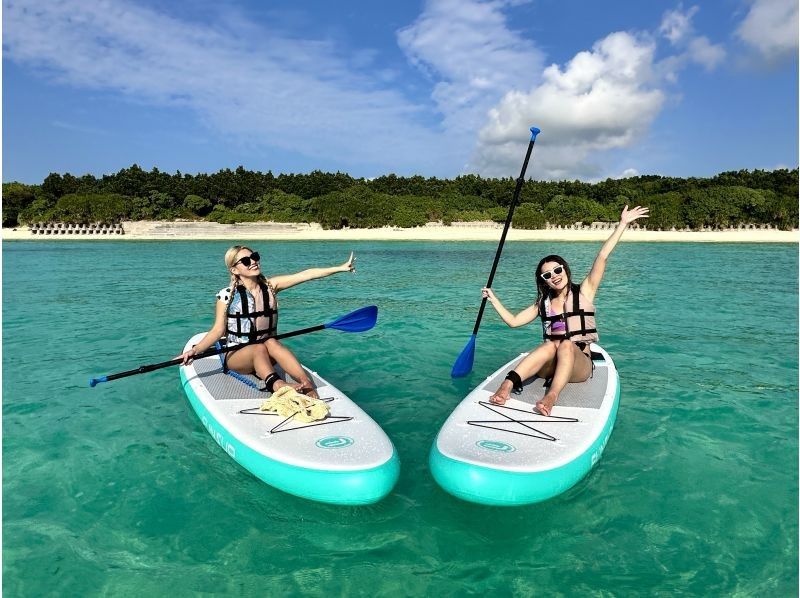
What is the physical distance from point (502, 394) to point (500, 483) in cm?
113

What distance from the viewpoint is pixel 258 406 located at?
4.25 meters

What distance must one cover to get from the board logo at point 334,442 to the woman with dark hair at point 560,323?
1.27 m

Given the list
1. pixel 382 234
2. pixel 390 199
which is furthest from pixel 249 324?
pixel 390 199

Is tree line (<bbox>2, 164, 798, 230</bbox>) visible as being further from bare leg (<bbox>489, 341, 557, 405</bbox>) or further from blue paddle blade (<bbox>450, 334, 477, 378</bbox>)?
bare leg (<bbox>489, 341, 557, 405</bbox>)

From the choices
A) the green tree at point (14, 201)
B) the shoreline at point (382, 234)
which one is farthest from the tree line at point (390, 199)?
the shoreline at point (382, 234)

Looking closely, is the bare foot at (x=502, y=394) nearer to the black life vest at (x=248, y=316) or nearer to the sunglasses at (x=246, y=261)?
the black life vest at (x=248, y=316)

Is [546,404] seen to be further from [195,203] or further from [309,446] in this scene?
[195,203]

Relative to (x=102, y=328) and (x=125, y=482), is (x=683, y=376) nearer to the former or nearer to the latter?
(x=125, y=482)

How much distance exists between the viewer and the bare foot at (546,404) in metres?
3.96

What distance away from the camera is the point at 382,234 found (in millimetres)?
39000

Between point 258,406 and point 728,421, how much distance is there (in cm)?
416

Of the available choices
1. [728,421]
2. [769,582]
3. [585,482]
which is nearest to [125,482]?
[585,482]

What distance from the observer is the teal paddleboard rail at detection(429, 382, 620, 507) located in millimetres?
3174

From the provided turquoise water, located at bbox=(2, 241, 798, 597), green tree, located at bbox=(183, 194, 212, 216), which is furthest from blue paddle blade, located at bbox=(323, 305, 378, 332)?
green tree, located at bbox=(183, 194, 212, 216)
